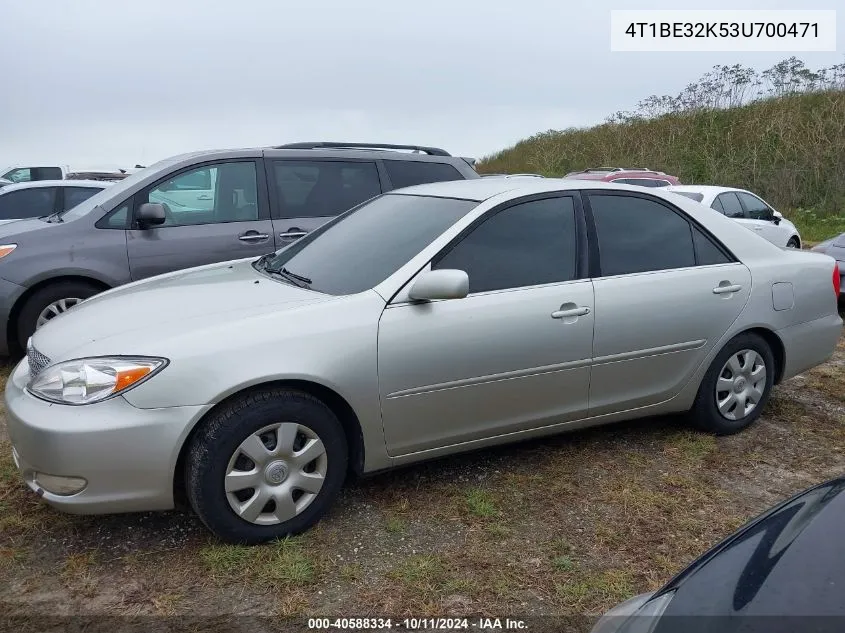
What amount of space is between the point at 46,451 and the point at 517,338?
2.03 meters

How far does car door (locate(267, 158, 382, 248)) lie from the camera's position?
238 inches

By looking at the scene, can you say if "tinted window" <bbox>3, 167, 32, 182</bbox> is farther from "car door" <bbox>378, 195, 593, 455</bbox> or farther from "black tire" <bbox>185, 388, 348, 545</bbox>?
"black tire" <bbox>185, 388, 348, 545</bbox>

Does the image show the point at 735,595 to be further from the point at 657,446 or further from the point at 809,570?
the point at 657,446

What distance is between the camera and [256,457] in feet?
9.73

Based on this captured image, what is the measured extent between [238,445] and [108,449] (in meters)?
0.47

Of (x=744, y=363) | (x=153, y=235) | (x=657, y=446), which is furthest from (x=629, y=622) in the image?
(x=153, y=235)

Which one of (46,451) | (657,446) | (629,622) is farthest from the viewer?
(657,446)

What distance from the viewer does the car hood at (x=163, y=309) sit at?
301 cm

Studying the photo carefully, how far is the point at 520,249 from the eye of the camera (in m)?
3.68

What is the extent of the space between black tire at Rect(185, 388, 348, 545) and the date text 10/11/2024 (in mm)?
540

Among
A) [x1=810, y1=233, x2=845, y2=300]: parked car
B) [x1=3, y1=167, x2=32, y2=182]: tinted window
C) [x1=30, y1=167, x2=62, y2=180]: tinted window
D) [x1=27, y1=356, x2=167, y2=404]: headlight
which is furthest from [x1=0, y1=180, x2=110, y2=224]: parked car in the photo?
[x1=3, y1=167, x2=32, y2=182]: tinted window

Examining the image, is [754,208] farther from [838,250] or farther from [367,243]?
[367,243]

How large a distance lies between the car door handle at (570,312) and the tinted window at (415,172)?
3184 mm

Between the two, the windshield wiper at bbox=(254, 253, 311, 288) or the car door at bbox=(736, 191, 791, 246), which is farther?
the car door at bbox=(736, 191, 791, 246)
